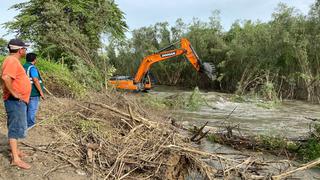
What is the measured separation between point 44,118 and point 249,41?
85.3 feet

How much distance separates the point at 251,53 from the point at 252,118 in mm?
14546

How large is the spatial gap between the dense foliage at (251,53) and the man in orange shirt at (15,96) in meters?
12.3

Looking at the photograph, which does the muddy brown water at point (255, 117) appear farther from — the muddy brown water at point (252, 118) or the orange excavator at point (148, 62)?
the orange excavator at point (148, 62)

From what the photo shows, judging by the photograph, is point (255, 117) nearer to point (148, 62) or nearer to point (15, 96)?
point (148, 62)

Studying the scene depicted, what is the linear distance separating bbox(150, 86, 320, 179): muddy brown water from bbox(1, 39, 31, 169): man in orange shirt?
557 cm

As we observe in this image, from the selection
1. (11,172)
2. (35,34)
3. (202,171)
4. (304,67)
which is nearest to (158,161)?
(202,171)

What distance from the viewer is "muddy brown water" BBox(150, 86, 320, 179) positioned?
516 inches

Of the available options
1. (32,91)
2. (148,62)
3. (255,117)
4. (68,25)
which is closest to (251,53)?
(148,62)

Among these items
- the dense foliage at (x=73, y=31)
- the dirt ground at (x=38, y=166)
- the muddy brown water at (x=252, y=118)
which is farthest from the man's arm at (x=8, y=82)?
the muddy brown water at (x=252, y=118)

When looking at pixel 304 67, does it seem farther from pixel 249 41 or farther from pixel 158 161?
pixel 158 161

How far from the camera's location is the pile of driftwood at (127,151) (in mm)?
6113

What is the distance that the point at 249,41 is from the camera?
31484 mm

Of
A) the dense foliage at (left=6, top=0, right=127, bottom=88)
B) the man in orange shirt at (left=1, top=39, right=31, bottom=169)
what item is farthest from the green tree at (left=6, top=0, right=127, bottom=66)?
the man in orange shirt at (left=1, top=39, right=31, bottom=169)

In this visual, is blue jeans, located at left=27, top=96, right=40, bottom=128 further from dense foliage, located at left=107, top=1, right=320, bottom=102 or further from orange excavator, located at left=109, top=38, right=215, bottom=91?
orange excavator, located at left=109, top=38, right=215, bottom=91
